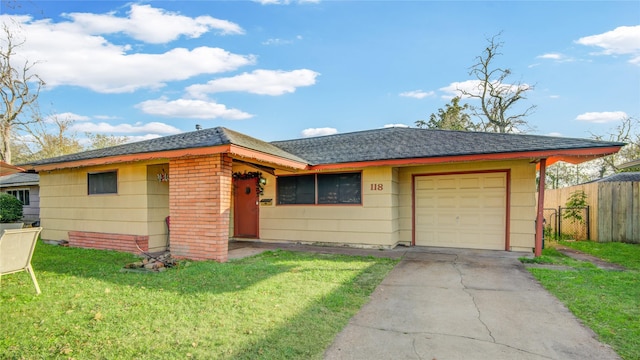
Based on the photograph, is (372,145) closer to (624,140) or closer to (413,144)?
(413,144)

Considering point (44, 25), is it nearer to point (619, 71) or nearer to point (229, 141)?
point (229, 141)

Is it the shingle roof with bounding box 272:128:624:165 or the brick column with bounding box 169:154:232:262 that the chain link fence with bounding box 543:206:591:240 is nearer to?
the shingle roof with bounding box 272:128:624:165

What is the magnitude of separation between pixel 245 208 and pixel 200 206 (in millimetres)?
3574

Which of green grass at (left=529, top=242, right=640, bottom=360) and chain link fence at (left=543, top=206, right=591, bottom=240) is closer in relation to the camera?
green grass at (left=529, top=242, right=640, bottom=360)

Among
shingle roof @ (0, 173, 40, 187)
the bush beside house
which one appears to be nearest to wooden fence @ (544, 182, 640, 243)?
shingle roof @ (0, 173, 40, 187)

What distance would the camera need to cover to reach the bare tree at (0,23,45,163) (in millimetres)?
21453

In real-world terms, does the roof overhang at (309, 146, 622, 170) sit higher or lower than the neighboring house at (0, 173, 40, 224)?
higher

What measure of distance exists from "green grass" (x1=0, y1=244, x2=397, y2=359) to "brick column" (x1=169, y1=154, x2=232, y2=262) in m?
0.47

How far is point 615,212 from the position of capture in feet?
31.4

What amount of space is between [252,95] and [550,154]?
39.5 ft

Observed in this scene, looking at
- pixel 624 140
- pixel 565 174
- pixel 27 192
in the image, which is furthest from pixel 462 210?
pixel 565 174

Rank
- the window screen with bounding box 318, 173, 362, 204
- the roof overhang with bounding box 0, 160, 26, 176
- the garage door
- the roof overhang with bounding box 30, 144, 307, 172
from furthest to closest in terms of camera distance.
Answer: the roof overhang with bounding box 0, 160, 26, 176, the window screen with bounding box 318, 173, 362, 204, the garage door, the roof overhang with bounding box 30, 144, 307, 172

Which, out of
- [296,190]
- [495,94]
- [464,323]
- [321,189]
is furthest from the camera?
[495,94]

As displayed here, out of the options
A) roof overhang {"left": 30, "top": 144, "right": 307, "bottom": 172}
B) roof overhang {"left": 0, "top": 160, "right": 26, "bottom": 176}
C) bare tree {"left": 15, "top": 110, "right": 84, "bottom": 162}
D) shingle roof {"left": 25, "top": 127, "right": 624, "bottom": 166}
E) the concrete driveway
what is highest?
bare tree {"left": 15, "top": 110, "right": 84, "bottom": 162}
